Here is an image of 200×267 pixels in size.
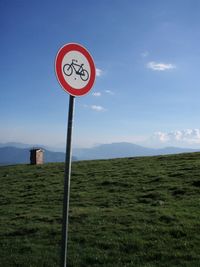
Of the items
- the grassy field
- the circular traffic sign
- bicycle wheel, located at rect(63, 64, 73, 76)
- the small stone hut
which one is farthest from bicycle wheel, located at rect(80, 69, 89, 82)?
the small stone hut

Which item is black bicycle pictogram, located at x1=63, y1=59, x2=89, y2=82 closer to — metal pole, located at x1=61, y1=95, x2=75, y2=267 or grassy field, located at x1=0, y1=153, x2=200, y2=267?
metal pole, located at x1=61, y1=95, x2=75, y2=267

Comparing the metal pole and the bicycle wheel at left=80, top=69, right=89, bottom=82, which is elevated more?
the bicycle wheel at left=80, top=69, right=89, bottom=82

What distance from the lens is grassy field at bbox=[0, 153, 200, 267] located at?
10867 mm

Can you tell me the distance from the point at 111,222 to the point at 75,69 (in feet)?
26.0

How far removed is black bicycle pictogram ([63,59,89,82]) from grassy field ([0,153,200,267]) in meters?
5.04

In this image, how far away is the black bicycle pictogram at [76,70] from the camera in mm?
7445

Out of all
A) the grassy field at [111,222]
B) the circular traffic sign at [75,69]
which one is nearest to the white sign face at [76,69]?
the circular traffic sign at [75,69]

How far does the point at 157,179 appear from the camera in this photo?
22391 millimetres

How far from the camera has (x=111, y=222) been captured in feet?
46.7

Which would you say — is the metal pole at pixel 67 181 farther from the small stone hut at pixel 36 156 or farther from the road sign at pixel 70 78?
the small stone hut at pixel 36 156

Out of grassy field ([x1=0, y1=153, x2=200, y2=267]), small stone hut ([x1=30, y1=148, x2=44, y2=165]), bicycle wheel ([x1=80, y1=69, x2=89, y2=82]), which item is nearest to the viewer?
bicycle wheel ([x1=80, y1=69, x2=89, y2=82])

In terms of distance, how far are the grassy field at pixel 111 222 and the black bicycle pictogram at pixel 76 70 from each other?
16.5 feet

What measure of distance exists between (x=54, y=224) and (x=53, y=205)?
12.7ft

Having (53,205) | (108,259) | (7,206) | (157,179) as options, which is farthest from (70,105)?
(157,179)
